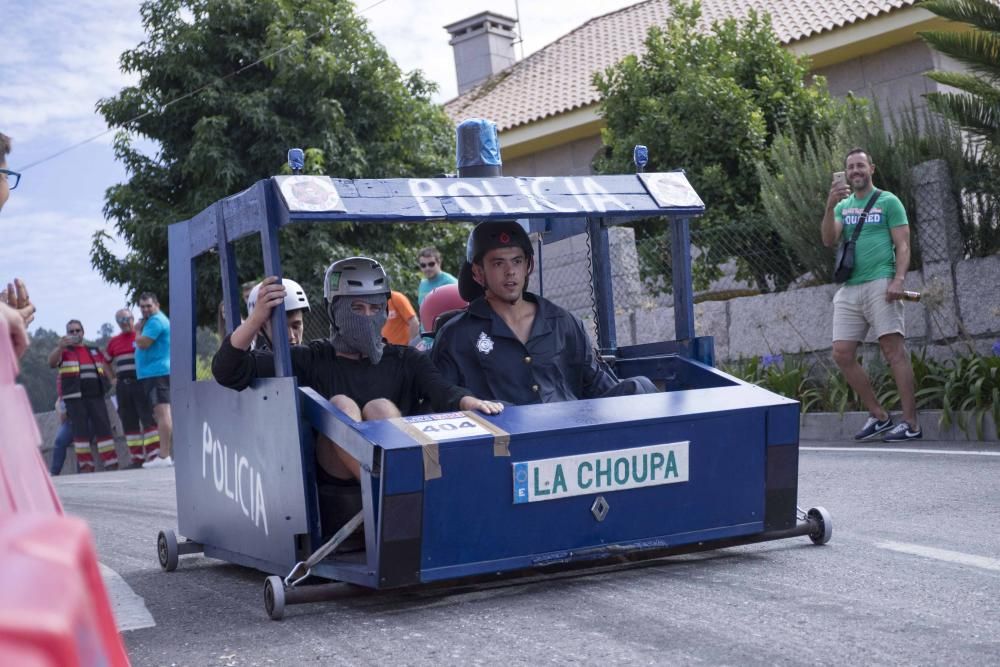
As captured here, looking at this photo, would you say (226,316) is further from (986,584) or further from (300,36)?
(300,36)

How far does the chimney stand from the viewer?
3323 centimetres

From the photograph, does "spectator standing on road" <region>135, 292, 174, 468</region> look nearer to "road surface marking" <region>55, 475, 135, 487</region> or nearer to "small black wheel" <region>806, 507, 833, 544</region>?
"road surface marking" <region>55, 475, 135, 487</region>

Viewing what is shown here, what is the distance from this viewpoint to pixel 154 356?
51.5 feet

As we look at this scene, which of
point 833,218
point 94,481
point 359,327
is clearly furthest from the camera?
point 94,481

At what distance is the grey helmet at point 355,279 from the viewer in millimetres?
5793

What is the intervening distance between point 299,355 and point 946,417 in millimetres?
6307

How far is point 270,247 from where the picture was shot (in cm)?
529

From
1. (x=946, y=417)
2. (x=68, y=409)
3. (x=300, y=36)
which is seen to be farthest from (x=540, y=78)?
(x=946, y=417)

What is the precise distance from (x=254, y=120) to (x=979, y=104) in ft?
45.6

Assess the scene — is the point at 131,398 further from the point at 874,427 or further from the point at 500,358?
the point at 500,358

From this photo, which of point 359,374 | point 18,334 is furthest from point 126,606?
point 18,334

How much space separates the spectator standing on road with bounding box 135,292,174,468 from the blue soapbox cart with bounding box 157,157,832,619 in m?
9.55

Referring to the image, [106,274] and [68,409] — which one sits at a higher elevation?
[106,274]

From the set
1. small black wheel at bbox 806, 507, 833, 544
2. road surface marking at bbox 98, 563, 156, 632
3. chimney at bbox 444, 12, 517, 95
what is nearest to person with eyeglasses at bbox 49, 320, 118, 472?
road surface marking at bbox 98, 563, 156, 632
